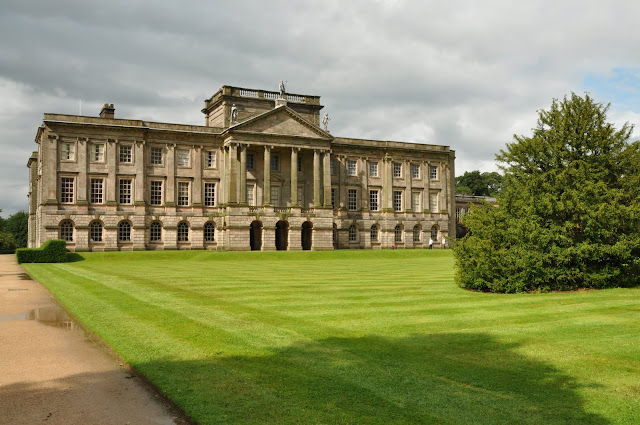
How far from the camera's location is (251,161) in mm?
64000

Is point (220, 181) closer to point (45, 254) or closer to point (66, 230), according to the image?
point (66, 230)

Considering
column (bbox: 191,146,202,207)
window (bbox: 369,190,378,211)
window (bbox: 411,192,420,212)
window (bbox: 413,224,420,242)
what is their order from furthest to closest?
window (bbox: 411,192,420,212), window (bbox: 413,224,420,242), window (bbox: 369,190,378,211), column (bbox: 191,146,202,207)

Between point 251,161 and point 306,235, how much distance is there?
1098 cm

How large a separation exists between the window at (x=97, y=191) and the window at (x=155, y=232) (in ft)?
19.8

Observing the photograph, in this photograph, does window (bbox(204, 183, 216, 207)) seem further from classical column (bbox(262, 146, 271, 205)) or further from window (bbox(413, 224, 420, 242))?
window (bbox(413, 224, 420, 242))

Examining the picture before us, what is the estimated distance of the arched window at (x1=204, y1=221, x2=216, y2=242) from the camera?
62938mm

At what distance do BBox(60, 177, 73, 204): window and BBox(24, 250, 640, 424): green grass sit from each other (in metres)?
40.9

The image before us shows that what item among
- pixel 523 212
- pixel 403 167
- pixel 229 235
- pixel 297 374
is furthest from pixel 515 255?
pixel 403 167

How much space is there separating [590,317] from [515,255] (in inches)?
221

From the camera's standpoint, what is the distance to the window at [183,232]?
61750 millimetres

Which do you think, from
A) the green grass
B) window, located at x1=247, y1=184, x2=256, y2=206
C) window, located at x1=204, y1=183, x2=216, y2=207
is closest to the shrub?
window, located at x1=204, y1=183, x2=216, y2=207

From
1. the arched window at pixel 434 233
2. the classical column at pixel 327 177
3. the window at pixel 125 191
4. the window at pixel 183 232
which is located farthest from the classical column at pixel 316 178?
the window at pixel 125 191

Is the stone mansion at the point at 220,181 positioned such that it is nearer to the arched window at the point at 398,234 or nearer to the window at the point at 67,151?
the window at the point at 67,151

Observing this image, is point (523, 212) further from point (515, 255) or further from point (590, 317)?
point (590, 317)
